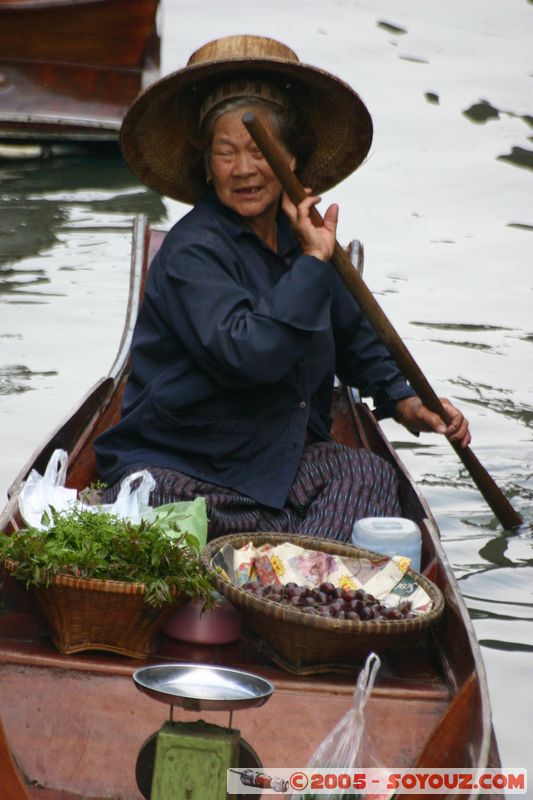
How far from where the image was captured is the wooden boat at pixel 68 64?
30.5 ft

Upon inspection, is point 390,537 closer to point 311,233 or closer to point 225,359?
point 225,359

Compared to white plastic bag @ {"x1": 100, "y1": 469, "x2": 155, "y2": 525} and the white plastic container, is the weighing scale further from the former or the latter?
the white plastic container

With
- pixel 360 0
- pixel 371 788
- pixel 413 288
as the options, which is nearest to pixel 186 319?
pixel 371 788

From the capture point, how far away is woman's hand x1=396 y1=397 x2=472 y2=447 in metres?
3.62

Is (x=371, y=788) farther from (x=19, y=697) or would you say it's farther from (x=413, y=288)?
(x=413, y=288)

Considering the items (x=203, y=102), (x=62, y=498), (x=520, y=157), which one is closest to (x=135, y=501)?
(x=62, y=498)

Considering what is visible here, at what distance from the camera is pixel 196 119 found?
135 inches

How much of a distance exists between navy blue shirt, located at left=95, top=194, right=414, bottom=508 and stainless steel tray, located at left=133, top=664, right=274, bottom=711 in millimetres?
1000

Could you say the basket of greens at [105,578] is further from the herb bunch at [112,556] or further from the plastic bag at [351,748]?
the plastic bag at [351,748]

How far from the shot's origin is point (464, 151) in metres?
11.8

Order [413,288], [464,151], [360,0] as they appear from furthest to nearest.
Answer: [360,0]
[464,151]
[413,288]

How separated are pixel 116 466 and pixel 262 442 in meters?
0.39

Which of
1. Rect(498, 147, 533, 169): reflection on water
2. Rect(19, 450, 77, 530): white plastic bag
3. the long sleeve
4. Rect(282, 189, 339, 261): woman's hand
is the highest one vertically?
Rect(282, 189, 339, 261): woman's hand

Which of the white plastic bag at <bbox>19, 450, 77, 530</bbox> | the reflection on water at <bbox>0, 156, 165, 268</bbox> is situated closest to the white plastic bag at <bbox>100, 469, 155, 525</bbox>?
the white plastic bag at <bbox>19, 450, 77, 530</bbox>
